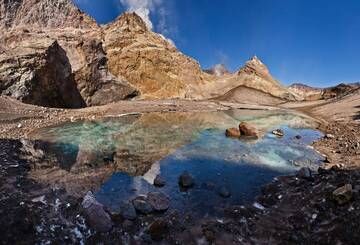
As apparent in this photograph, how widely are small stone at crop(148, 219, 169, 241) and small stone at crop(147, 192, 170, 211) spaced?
1128mm

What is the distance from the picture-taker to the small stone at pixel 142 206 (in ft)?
33.6

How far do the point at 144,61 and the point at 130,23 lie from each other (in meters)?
7.36

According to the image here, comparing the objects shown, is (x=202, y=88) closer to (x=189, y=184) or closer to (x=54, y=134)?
(x=54, y=134)

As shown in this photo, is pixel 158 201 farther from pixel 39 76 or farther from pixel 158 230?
pixel 39 76

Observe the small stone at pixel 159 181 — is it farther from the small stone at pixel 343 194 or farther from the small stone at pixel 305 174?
the small stone at pixel 343 194

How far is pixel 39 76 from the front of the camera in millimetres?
37156

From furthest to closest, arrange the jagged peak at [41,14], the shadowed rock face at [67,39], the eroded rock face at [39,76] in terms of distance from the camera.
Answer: the jagged peak at [41,14] < the shadowed rock face at [67,39] < the eroded rock face at [39,76]

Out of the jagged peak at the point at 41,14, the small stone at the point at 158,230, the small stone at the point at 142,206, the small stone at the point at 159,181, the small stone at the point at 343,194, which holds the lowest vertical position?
the small stone at the point at 158,230

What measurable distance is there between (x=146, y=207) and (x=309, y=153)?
11184 mm

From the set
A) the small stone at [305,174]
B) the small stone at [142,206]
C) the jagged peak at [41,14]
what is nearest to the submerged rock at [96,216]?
the small stone at [142,206]

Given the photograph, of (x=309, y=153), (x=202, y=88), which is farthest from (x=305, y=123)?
(x=202, y=88)

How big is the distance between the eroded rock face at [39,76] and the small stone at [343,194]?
105 feet

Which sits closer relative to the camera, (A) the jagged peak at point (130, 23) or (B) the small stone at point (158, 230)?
(B) the small stone at point (158, 230)

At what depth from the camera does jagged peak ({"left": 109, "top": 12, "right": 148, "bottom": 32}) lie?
6359 centimetres
